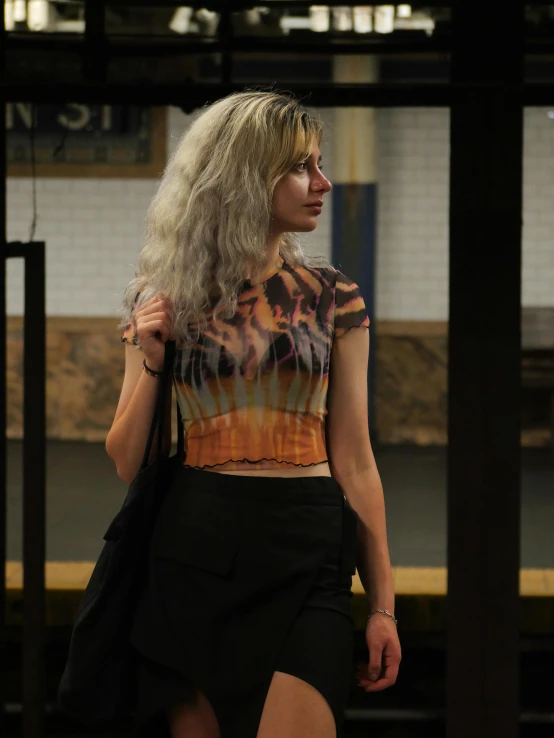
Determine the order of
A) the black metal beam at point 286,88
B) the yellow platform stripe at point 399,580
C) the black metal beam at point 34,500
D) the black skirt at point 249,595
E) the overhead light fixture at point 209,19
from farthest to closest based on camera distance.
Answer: the yellow platform stripe at point 399,580
the black metal beam at point 34,500
the overhead light fixture at point 209,19
the black metal beam at point 286,88
the black skirt at point 249,595

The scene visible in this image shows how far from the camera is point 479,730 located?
2.24 metres

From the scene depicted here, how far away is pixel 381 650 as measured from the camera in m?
1.63

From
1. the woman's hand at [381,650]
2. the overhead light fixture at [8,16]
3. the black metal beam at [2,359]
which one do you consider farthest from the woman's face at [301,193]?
the overhead light fixture at [8,16]

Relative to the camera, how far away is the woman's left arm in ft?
5.34

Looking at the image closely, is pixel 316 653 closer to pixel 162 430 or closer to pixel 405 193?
pixel 162 430

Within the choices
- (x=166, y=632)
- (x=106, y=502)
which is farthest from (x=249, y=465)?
(x=106, y=502)

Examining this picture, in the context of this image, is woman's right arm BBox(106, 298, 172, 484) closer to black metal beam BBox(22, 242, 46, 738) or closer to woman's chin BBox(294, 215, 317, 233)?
woman's chin BBox(294, 215, 317, 233)

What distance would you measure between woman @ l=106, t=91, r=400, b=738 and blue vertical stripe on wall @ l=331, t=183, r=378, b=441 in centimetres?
77

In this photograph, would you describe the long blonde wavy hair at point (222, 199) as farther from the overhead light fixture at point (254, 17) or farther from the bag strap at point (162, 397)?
the overhead light fixture at point (254, 17)

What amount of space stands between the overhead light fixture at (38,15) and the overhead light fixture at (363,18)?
66 centimetres

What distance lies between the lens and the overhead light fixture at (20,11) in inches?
88.9

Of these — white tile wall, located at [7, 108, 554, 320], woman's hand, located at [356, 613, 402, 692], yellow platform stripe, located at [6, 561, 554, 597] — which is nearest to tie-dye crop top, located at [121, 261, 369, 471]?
woman's hand, located at [356, 613, 402, 692]

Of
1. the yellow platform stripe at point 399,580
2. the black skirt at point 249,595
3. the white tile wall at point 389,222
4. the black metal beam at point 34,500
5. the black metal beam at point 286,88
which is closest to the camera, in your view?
the black skirt at point 249,595

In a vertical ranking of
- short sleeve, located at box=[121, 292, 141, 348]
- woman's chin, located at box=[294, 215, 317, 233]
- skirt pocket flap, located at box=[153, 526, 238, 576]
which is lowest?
skirt pocket flap, located at box=[153, 526, 238, 576]
